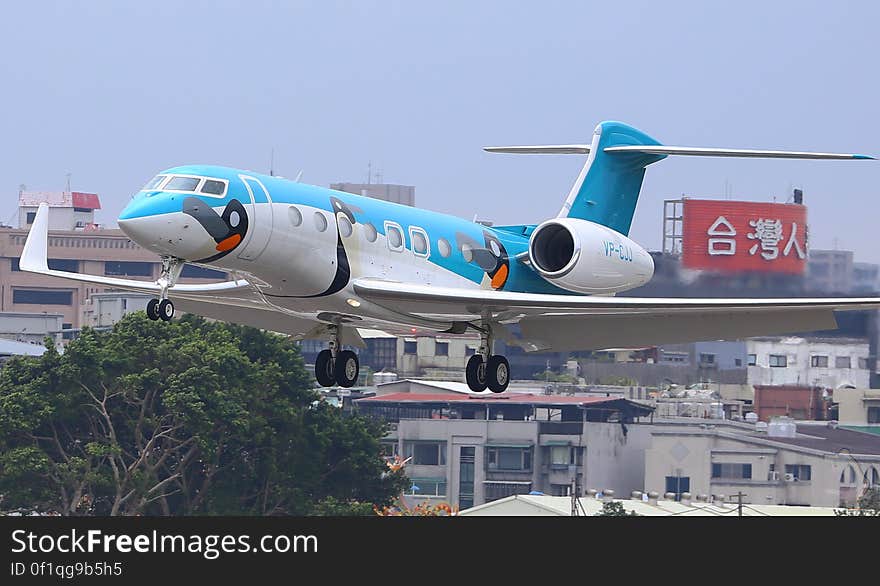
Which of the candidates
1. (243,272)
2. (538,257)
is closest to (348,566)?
(243,272)

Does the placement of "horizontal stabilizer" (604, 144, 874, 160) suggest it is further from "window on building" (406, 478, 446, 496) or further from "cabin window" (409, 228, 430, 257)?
"window on building" (406, 478, 446, 496)

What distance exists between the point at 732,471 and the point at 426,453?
14.3 m

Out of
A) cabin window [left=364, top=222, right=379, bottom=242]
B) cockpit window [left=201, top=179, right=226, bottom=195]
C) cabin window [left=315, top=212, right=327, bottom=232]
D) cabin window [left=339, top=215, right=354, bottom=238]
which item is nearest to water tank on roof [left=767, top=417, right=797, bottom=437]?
cabin window [left=364, top=222, right=379, bottom=242]

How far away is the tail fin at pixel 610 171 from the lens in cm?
3400

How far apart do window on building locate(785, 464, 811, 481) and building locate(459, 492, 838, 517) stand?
2.65 metres

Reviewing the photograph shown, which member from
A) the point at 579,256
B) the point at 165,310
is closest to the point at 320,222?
the point at 165,310

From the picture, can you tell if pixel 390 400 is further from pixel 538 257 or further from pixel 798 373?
pixel 538 257

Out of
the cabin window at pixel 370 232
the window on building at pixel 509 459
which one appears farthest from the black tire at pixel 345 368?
the window on building at pixel 509 459

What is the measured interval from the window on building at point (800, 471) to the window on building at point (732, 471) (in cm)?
171

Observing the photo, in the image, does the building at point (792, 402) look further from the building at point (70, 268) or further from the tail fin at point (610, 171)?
the building at point (70, 268)

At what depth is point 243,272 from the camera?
1109 inches

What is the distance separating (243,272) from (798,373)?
4529cm

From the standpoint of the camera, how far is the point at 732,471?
70.8 m

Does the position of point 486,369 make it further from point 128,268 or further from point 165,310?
point 128,268
